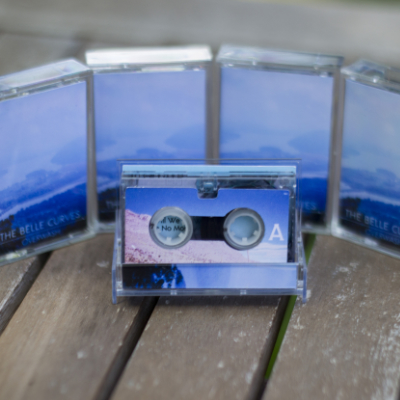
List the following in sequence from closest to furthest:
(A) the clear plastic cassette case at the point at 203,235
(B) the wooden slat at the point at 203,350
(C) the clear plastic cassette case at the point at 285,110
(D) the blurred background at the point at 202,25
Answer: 1. (B) the wooden slat at the point at 203,350
2. (A) the clear plastic cassette case at the point at 203,235
3. (C) the clear plastic cassette case at the point at 285,110
4. (D) the blurred background at the point at 202,25

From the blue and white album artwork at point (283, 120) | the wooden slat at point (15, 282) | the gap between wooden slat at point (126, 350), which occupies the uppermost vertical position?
the blue and white album artwork at point (283, 120)

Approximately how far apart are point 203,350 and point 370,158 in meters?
0.49

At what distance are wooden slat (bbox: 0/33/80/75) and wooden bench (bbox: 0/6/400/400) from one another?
0.77 meters

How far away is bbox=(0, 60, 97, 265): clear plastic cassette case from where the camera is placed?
974 millimetres

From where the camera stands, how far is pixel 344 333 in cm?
87

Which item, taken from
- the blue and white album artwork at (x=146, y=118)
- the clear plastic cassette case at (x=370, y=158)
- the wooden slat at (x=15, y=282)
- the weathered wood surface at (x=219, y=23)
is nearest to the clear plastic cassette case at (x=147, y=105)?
the blue and white album artwork at (x=146, y=118)

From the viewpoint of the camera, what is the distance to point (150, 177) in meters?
0.90

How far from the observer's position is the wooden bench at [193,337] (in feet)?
2.57

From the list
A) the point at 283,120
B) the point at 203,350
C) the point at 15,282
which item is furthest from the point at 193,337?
the point at 283,120

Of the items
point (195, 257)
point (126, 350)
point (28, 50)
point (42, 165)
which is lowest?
point (126, 350)

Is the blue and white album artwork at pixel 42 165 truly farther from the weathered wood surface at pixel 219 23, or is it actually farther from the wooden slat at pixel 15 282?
the weathered wood surface at pixel 219 23

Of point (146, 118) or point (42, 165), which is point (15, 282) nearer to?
point (42, 165)

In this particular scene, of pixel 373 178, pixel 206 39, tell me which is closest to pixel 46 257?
pixel 373 178

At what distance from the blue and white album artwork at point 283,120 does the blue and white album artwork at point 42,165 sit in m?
0.29
